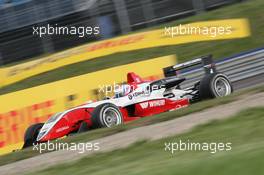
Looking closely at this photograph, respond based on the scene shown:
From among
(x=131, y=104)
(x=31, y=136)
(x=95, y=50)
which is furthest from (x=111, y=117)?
(x=95, y=50)

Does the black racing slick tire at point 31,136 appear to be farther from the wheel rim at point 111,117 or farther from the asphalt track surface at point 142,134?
the asphalt track surface at point 142,134

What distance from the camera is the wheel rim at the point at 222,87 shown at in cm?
1262

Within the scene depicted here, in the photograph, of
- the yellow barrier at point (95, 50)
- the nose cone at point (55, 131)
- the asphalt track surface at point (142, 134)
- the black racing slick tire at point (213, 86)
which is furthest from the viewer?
the yellow barrier at point (95, 50)

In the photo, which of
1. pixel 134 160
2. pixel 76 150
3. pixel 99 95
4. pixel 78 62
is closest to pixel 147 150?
pixel 134 160

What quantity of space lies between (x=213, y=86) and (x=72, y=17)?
31.5 feet

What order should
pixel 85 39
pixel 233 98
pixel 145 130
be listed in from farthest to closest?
pixel 85 39, pixel 233 98, pixel 145 130

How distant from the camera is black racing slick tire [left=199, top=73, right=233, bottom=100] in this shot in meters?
12.5

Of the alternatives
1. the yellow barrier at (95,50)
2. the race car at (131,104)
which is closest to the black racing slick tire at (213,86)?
the race car at (131,104)

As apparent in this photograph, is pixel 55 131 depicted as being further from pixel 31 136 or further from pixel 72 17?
pixel 72 17

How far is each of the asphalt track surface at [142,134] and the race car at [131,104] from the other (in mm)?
2134

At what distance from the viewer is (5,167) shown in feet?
27.9

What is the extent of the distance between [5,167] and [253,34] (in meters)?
12.1

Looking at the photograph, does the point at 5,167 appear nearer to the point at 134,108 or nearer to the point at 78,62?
the point at 134,108

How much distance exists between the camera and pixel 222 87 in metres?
12.8
